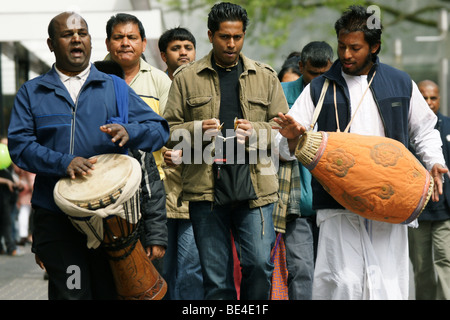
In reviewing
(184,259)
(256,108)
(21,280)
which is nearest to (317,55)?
(256,108)

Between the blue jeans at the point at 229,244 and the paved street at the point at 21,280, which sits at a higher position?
the blue jeans at the point at 229,244

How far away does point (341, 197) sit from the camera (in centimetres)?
500

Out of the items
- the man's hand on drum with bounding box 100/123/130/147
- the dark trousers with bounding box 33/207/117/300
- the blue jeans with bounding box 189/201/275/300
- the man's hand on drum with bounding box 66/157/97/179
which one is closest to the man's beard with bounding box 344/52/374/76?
the blue jeans with bounding box 189/201/275/300

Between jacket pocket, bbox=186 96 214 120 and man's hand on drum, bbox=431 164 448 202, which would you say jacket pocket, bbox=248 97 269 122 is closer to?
jacket pocket, bbox=186 96 214 120

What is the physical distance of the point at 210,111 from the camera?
18.6 ft

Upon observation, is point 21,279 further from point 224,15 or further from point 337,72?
point 337,72

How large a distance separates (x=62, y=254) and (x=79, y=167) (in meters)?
0.55

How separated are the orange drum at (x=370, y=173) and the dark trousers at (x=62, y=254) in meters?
1.46

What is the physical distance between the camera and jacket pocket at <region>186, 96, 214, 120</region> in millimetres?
5684

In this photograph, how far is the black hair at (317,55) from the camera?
701 centimetres

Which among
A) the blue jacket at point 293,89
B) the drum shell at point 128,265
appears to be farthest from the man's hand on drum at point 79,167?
the blue jacket at point 293,89

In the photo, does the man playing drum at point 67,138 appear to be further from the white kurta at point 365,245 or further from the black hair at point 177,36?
the black hair at point 177,36
